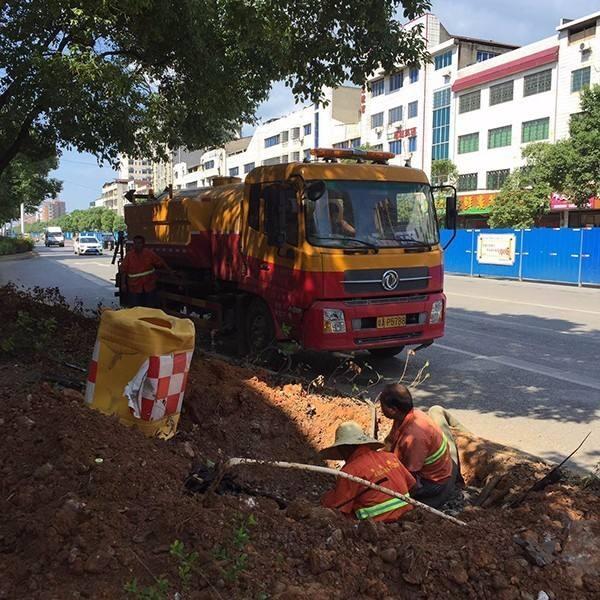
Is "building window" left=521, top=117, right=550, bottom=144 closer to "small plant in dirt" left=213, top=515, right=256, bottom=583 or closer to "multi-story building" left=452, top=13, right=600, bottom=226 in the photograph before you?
"multi-story building" left=452, top=13, right=600, bottom=226

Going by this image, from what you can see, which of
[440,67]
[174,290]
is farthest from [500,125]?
[174,290]

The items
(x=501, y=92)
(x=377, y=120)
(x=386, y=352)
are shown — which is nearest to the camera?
(x=386, y=352)

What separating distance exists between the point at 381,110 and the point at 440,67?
840 cm

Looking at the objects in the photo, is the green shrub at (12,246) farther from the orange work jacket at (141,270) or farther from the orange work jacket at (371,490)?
the orange work jacket at (371,490)

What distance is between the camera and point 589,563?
3.01 meters

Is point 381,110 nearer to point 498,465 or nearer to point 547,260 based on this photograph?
point 547,260

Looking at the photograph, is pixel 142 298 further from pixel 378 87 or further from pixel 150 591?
pixel 378 87

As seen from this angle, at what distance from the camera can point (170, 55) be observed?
27.0 ft

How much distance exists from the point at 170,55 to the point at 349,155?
2.81 meters

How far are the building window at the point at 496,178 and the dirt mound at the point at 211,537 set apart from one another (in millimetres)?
42904

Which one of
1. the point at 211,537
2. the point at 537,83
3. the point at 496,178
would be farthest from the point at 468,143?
the point at 211,537

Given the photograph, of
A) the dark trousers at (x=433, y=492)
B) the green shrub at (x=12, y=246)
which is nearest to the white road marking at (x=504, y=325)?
the dark trousers at (x=433, y=492)

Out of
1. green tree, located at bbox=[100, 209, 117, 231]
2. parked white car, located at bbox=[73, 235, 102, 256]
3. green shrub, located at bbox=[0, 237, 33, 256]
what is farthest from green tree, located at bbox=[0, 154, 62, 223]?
green tree, located at bbox=[100, 209, 117, 231]

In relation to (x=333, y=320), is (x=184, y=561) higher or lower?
lower
